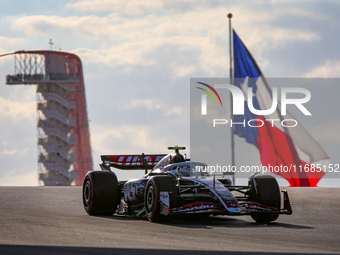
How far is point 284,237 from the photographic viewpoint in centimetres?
920

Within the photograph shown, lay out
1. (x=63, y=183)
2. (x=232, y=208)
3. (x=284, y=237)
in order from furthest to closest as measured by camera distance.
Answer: (x=63, y=183) < (x=232, y=208) < (x=284, y=237)

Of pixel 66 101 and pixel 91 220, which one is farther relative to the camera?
pixel 66 101

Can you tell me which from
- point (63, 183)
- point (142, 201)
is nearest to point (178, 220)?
point (142, 201)

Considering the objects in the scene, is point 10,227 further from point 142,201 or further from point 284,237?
point 284,237

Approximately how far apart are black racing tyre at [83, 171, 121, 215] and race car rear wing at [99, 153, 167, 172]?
4.79 feet

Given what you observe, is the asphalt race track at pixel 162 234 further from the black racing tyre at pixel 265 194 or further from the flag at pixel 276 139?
the flag at pixel 276 139

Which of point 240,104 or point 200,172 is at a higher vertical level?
point 240,104

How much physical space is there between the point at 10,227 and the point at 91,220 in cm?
226

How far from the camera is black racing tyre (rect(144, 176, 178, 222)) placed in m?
11.4

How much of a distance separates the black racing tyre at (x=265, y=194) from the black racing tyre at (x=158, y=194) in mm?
1856

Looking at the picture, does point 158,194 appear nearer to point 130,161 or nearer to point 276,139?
point 130,161

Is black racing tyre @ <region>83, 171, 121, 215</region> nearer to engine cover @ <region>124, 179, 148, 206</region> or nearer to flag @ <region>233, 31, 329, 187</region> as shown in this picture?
engine cover @ <region>124, 179, 148, 206</region>

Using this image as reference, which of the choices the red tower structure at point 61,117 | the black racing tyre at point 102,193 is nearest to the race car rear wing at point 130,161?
the black racing tyre at point 102,193

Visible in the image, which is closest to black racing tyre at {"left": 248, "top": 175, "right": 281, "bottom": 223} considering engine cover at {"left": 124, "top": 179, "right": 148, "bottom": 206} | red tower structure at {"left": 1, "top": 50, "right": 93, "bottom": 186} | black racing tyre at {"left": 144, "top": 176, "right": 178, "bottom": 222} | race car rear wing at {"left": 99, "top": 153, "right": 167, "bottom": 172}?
black racing tyre at {"left": 144, "top": 176, "right": 178, "bottom": 222}
